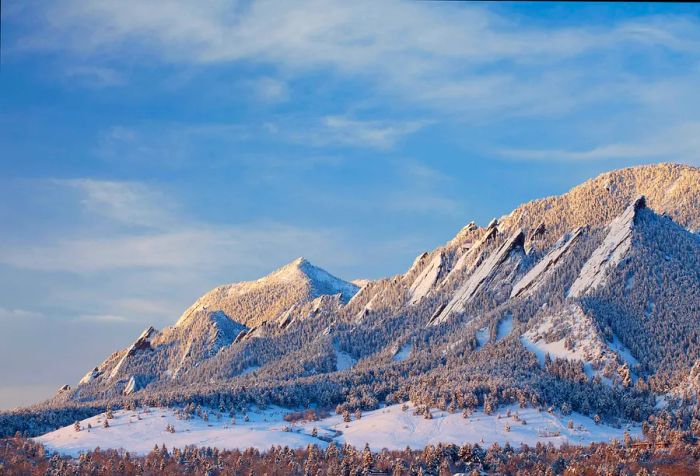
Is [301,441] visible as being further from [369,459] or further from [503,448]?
[503,448]

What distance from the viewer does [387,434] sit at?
187875mm

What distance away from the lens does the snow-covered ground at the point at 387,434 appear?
181125 millimetres

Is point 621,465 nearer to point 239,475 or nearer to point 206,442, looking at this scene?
point 239,475

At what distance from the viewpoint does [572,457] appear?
162375 mm

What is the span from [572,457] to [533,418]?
28.7m

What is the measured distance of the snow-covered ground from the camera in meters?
181

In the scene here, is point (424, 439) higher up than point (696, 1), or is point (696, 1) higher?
point (696, 1)

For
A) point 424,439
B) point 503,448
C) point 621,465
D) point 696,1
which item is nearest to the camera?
point 696,1

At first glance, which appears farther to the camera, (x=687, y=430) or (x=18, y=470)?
(x=687, y=430)

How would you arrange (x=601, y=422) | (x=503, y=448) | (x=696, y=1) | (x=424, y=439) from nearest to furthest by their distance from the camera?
(x=696, y=1)
(x=503, y=448)
(x=424, y=439)
(x=601, y=422)

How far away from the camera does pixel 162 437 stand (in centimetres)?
19050

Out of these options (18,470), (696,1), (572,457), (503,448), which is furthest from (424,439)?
(696,1)

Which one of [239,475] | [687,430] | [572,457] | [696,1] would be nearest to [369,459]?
[239,475]

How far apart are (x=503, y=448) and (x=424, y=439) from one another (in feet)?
56.5
